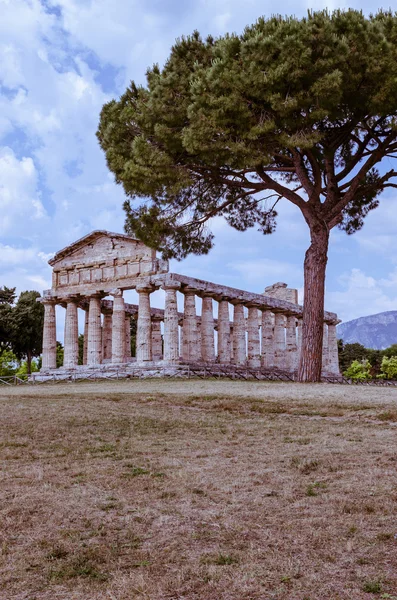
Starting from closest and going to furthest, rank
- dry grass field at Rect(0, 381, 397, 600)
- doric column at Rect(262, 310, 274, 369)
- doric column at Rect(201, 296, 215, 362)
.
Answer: dry grass field at Rect(0, 381, 397, 600)
doric column at Rect(201, 296, 215, 362)
doric column at Rect(262, 310, 274, 369)

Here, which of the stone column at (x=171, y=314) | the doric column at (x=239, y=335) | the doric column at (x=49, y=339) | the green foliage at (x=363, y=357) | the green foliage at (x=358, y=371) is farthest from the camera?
the green foliage at (x=363, y=357)

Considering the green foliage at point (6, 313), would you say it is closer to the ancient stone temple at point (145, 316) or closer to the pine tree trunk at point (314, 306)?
the ancient stone temple at point (145, 316)

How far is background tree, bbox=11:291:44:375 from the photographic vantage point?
54828mm

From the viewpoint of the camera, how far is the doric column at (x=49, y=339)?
146 ft

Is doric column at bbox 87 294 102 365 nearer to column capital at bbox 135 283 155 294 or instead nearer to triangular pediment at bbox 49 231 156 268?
triangular pediment at bbox 49 231 156 268

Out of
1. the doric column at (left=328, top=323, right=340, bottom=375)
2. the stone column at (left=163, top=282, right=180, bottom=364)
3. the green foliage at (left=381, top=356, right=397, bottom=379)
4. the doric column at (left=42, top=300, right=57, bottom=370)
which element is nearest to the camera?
the stone column at (left=163, top=282, right=180, bottom=364)

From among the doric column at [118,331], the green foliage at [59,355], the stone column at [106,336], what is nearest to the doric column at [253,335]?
the doric column at [118,331]

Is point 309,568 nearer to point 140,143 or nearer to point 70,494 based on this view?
point 70,494


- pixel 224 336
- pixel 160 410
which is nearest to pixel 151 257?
pixel 224 336

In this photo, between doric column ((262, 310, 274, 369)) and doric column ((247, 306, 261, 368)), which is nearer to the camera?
doric column ((247, 306, 261, 368))

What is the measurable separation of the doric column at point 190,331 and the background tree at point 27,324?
19242mm

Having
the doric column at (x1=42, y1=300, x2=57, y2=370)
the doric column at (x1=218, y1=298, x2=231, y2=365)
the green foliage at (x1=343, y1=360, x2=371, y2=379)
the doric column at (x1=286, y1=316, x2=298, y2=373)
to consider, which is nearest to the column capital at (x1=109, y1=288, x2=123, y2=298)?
the doric column at (x1=42, y1=300, x2=57, y2=370)

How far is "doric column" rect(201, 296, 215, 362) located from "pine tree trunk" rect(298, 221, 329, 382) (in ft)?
65.6

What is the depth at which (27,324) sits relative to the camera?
55.5 meters
